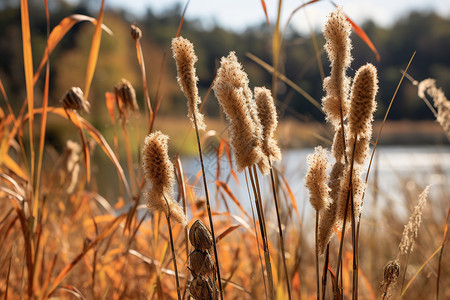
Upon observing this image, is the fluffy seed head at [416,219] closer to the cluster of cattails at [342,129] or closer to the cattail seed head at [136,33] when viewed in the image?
the cluster of cattails at [342,129]

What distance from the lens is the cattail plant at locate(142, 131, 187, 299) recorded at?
548 millimetres

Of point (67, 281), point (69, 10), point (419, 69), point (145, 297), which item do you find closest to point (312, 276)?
point (67, 281)

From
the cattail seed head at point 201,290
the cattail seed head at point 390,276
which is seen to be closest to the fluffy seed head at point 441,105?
the cattail seed head at point 390,276

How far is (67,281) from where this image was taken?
155 cm

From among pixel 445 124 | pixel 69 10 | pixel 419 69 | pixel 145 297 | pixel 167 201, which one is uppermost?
pixel 69 10

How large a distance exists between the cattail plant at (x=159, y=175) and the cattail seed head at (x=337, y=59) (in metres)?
0.21

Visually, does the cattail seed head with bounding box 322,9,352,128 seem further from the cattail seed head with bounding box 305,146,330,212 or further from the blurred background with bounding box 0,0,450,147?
the blurred background with bounding box 0,0,450,147

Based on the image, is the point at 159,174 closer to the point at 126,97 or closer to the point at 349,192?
the point at 349,192

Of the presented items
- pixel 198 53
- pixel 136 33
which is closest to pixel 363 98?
pixel 136 33

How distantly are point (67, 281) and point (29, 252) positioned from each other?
2.61ft

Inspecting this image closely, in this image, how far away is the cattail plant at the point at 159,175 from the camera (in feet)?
1.80

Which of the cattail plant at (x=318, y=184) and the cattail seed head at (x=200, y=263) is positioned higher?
the cattail plant at (x=318, y=184)

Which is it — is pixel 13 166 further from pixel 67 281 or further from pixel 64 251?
pixel 67 281

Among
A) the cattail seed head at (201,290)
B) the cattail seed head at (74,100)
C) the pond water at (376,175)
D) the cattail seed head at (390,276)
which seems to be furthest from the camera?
the pond water at (376,175)
